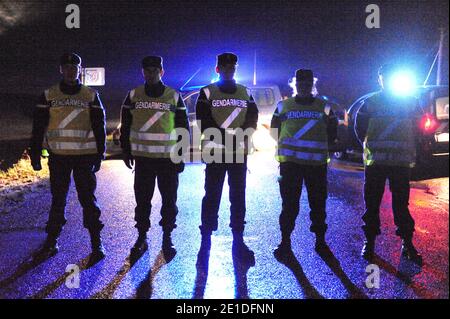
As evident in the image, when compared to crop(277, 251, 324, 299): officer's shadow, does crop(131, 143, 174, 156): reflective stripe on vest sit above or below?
above

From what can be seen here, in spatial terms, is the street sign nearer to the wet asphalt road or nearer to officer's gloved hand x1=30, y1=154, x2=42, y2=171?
the wet asphalt road

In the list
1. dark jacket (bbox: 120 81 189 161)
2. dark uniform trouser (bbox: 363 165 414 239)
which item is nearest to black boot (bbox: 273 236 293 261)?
dark uniform trouser (bbox: 363 165 414 239)


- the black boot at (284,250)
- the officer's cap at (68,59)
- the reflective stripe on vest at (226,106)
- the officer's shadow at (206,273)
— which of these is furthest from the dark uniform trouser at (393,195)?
the officer's cap at (68,59)

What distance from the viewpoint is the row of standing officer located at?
4.07m

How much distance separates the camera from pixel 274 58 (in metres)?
26.5

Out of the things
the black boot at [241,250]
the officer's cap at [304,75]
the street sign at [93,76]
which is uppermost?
the street sign at [93,76]

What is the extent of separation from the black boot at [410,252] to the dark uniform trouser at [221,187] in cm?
174

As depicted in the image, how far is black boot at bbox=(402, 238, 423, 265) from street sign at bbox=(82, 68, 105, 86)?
666 cm

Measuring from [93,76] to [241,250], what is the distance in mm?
5687

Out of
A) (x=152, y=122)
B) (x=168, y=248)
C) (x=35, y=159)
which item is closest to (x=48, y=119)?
(x=35, y=159)

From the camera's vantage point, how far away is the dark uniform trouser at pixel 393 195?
404cm

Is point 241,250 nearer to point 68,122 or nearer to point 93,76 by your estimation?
point 68,122

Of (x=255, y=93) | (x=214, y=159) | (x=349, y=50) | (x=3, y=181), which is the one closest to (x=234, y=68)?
(x=214, y=159)

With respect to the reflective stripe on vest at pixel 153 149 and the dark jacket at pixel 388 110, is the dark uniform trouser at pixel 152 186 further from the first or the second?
the dark jacket at pixel 388 110
